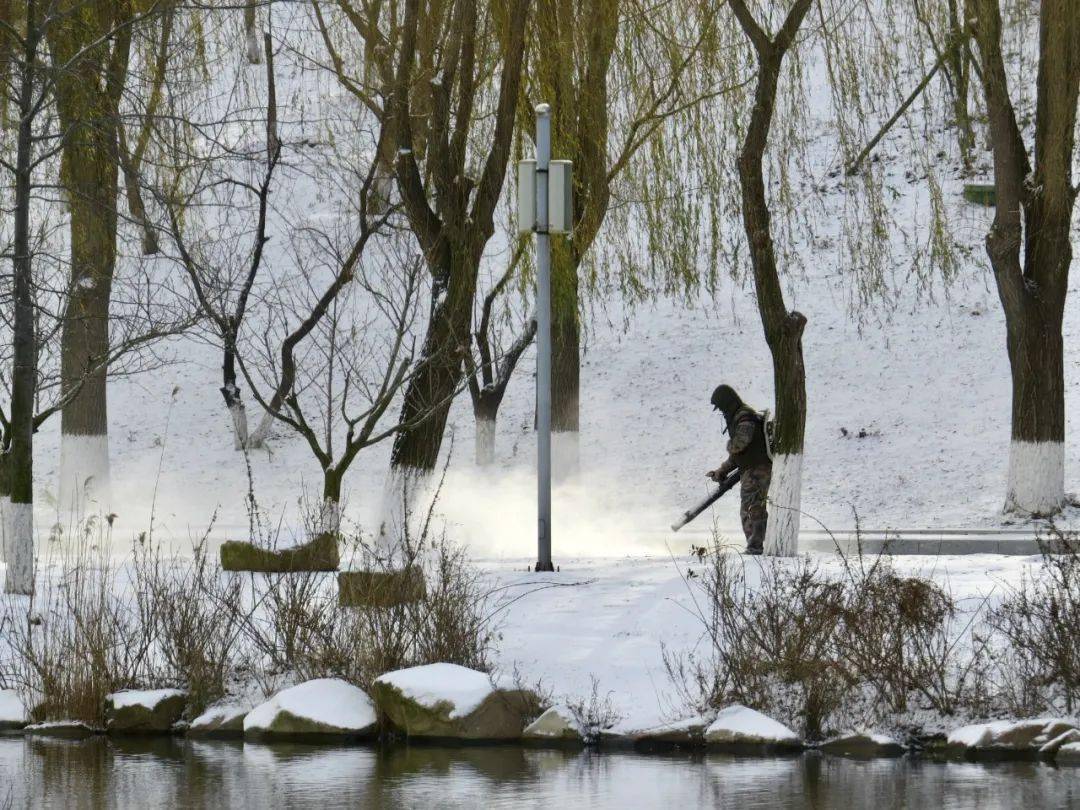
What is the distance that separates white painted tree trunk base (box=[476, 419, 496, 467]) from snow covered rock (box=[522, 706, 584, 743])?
54.2 ft

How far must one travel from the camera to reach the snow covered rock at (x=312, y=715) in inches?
353

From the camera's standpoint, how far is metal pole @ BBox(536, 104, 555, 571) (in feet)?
38.7

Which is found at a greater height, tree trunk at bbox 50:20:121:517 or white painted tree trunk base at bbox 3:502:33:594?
tree trunk at bbox 50:20:121:517

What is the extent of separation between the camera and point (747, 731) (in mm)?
8445

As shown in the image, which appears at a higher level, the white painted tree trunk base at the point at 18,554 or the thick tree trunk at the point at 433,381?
the thick tree trunk at the point at 433,381

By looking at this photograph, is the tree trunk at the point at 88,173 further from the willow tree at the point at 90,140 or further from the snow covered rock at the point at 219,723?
the snow covered rock at the point at 219,723

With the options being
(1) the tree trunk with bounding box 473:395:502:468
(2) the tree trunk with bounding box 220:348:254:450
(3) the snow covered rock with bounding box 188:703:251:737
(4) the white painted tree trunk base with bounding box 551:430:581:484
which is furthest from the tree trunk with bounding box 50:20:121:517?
(1) the tree trunk with bounding box 473:395:502:468

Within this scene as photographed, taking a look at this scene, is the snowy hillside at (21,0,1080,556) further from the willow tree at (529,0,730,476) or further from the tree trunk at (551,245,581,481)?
the willow tree at (529,0,730,476)

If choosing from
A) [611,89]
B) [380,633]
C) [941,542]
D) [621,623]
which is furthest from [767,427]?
[380,633]

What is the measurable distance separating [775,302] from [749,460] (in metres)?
1.74

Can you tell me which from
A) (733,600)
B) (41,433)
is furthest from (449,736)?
(41,433)

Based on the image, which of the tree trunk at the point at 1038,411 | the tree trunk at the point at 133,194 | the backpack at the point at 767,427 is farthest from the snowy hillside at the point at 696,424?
the tree trunk at the point at 133,194

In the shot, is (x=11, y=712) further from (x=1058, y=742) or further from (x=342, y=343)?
(x=342, y=343)

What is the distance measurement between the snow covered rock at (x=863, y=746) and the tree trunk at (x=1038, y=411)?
9.41 meters
